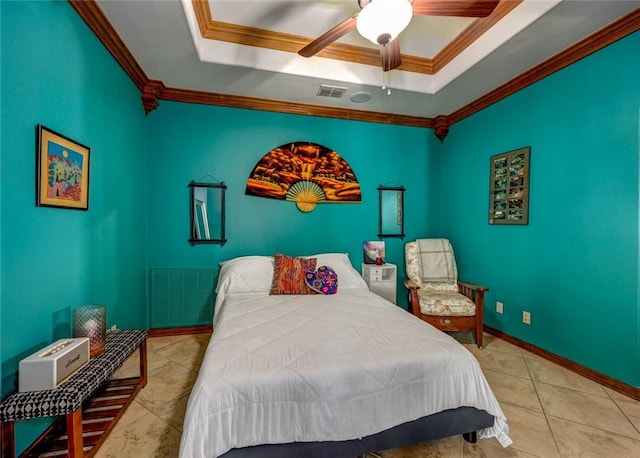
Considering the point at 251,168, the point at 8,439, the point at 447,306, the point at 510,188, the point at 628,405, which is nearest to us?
the point at 8,439

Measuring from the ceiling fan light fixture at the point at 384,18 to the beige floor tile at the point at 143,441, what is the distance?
8.23ft

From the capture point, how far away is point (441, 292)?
9.74 feet

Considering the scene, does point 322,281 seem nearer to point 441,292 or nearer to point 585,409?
point 441,292

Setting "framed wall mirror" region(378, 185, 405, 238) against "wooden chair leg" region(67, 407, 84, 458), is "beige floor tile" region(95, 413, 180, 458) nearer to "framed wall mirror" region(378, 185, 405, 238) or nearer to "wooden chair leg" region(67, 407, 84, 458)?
"wooden chair leg" region(67, 407, 84, 458)

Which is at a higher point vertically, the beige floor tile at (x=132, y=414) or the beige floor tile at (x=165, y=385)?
the beige floor tile at (x=165, y=385)

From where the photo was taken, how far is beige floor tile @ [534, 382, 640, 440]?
1.63 m

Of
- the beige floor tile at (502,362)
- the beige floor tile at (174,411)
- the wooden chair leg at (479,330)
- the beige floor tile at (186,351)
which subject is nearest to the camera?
the beige floor tile at (174,411)

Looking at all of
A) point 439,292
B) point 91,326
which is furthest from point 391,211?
point 91,326

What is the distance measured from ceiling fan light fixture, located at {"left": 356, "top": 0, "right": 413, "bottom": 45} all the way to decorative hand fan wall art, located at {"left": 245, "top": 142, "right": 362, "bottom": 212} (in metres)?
1.86

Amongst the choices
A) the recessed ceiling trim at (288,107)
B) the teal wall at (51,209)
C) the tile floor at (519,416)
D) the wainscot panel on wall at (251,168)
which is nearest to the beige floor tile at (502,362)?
the tile floor at (519,416)

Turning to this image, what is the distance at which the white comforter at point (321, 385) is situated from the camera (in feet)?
3.79

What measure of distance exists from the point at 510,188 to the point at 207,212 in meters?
3.28

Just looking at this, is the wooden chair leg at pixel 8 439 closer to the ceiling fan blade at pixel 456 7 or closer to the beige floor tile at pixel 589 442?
the beige floor tile at pixel 589 442

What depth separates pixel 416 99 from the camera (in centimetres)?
310
